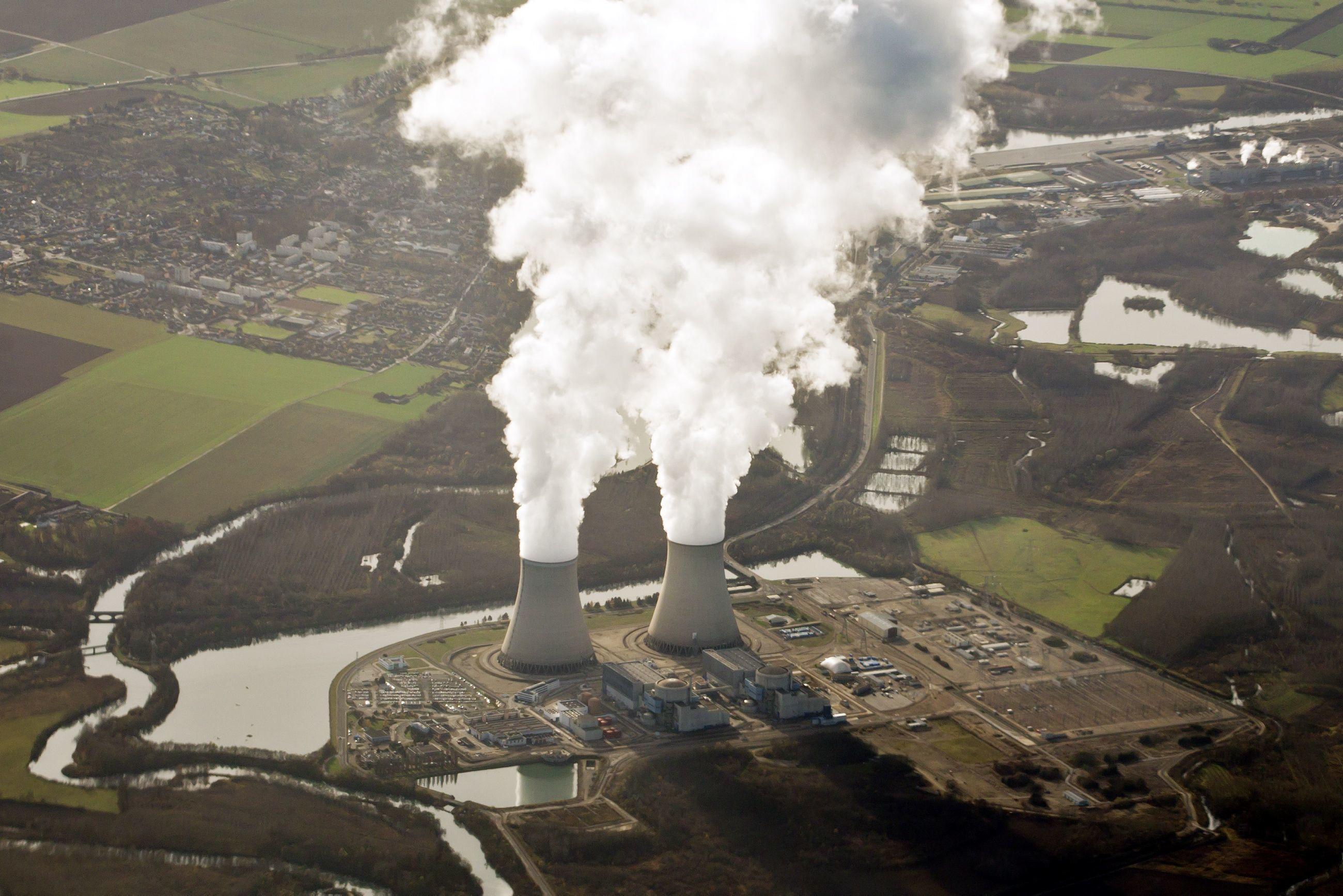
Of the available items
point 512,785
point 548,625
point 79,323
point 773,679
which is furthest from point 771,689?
point 79,323

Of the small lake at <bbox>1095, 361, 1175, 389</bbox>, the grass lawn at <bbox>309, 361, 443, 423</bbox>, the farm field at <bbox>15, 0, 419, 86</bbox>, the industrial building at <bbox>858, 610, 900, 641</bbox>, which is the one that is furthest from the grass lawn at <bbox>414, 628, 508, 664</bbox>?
the farm field at <bbox>15, 0, 419, 86</bbox>

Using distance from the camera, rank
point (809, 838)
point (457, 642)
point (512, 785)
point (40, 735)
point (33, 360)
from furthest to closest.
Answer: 1. point (33, 360)
2. point (457, 642)
3. point (40, 735)
4. point (512, 785)
5. point (809, 838)

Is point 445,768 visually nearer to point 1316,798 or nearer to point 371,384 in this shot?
point 1316,798

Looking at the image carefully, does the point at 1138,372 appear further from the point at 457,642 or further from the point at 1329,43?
the point at 1329,43

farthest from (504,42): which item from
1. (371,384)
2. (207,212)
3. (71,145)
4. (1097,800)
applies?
(71,145)

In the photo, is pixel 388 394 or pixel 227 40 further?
pixel 227 40

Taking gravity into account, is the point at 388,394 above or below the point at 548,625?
above

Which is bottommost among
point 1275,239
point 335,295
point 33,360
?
point 33,360
